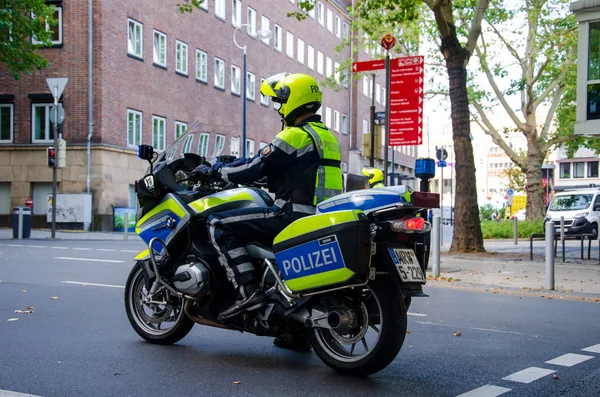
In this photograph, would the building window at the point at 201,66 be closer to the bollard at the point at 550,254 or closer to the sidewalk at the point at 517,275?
the sidewalk at the point at 517,275

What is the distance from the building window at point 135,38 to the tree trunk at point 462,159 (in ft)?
61.6

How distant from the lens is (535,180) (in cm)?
3731

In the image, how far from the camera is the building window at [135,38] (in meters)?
34.3

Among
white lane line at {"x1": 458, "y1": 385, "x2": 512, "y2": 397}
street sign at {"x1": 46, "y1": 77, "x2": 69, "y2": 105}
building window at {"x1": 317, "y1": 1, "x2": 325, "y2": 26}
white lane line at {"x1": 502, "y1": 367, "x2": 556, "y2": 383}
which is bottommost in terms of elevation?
white lane line at {"x1": 502, "y1": 367, "x2": 556, "y2": 383}

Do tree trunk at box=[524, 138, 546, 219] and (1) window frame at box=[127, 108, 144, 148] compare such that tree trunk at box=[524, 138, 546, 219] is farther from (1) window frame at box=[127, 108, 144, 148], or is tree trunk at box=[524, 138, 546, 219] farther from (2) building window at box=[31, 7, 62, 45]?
(2) building window at box=[31, 7, 62, 45]

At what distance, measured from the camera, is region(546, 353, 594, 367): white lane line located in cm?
577

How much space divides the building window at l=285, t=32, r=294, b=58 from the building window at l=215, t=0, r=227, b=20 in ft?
32.8

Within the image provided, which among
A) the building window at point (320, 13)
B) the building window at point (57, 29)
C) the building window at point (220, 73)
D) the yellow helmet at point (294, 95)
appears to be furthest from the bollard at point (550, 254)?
the building window at point (320, 13)

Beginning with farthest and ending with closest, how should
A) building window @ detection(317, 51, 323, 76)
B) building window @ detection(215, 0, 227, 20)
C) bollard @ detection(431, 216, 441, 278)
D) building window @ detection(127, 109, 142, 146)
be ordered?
building window @ detection(317, 51, 323, 76) < building window @ detection(215, 0, 227, 20) < building window @ detection(127, 109, 142, 146) < bollard @ detection(431, 216, 441, 278)

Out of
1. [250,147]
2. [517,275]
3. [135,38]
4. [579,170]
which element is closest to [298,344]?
[517,275]

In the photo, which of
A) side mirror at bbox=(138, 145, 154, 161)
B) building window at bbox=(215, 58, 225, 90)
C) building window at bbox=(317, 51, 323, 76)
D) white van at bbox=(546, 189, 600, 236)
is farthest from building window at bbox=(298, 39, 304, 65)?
side mirror at bbox=(138, 145, 154, 161)

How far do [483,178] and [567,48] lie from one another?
10861cm

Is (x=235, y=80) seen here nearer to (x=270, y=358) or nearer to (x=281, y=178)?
(x=270, y=358)

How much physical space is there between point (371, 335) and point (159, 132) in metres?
32.9
